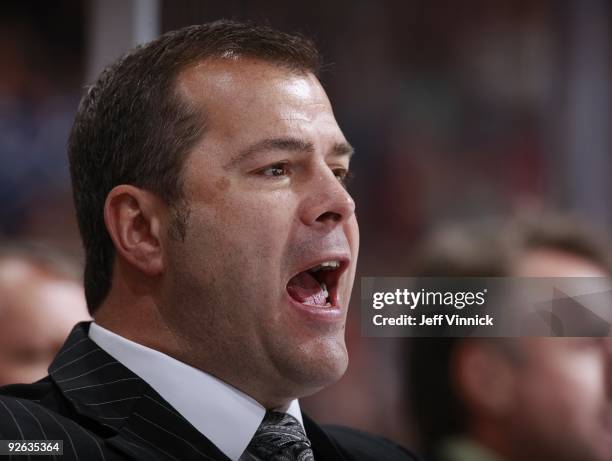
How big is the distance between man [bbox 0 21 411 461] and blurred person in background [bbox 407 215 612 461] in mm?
370

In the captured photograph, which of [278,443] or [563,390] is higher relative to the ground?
[563,390]

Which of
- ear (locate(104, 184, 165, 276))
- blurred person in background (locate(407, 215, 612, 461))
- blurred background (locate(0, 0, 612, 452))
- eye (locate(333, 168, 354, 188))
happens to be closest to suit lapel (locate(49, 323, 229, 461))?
ear (locate(104, 184, 165, 276))

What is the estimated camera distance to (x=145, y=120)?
1074mm

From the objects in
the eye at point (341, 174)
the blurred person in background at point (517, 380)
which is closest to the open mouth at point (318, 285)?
the eye at point (341, 174)

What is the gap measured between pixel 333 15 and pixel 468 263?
580 millimetres

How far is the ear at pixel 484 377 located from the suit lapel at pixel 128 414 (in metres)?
0.49

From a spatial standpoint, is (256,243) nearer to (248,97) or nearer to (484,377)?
Answer: (248,97)

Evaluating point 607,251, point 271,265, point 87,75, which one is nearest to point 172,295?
point 271,265

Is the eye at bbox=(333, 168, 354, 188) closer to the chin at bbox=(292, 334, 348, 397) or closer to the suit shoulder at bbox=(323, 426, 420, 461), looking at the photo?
the chin at bbox=(292, 334, 348, 397)

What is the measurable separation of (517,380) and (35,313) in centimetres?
75

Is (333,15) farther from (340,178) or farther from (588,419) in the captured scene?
(588,419)

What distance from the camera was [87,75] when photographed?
2076 millimetres

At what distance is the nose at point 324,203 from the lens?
1.04 metres

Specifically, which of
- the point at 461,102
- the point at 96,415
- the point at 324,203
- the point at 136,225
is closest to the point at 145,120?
the point at 136,225
